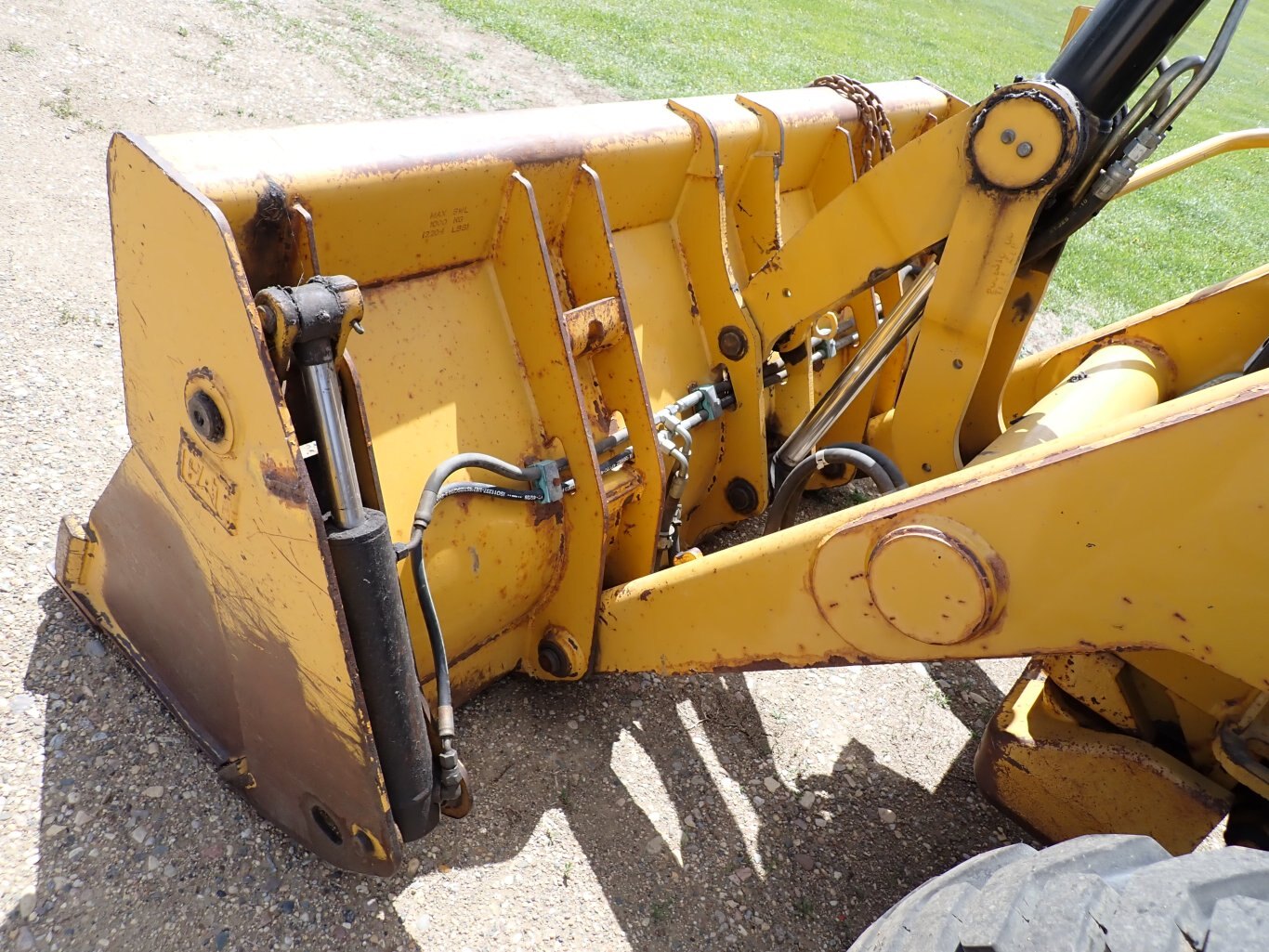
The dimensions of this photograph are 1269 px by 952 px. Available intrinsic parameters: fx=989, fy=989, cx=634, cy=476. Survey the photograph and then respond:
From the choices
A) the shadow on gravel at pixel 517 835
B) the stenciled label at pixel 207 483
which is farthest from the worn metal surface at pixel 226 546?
the shadow on gravel at pixel 517 835

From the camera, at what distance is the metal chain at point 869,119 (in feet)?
11.3

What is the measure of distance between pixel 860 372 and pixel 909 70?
12.2 meters

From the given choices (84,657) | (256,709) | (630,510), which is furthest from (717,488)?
(84,657)

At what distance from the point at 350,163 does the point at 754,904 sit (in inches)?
74.1

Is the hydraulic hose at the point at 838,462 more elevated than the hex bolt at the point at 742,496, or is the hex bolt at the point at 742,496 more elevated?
the hydraulic hose at the point at 838,462

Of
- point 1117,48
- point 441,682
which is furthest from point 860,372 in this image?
point 441,682

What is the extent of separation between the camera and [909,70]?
44.0ft

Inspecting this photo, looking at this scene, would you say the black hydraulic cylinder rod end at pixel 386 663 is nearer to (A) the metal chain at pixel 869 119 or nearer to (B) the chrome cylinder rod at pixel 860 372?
(B) the chrome cylinder rod at pixel 860 372

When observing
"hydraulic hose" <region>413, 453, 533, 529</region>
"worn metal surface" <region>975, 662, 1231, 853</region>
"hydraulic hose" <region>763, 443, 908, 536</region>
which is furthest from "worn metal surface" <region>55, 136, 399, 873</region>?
"worn metal surface" <region>975, 662, 1231, 853</region>

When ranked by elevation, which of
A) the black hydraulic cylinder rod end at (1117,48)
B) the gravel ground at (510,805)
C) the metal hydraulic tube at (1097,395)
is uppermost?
the black hydraulic cylinder rod end at (1117,48)

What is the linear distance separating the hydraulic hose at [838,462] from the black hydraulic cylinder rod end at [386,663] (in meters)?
1.05

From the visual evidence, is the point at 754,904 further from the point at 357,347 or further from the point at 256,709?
the point at 357,347

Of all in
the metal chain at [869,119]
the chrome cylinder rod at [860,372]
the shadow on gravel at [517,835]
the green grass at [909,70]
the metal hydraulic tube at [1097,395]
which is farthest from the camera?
the green grass at [909,70]

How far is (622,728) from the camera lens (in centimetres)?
274
